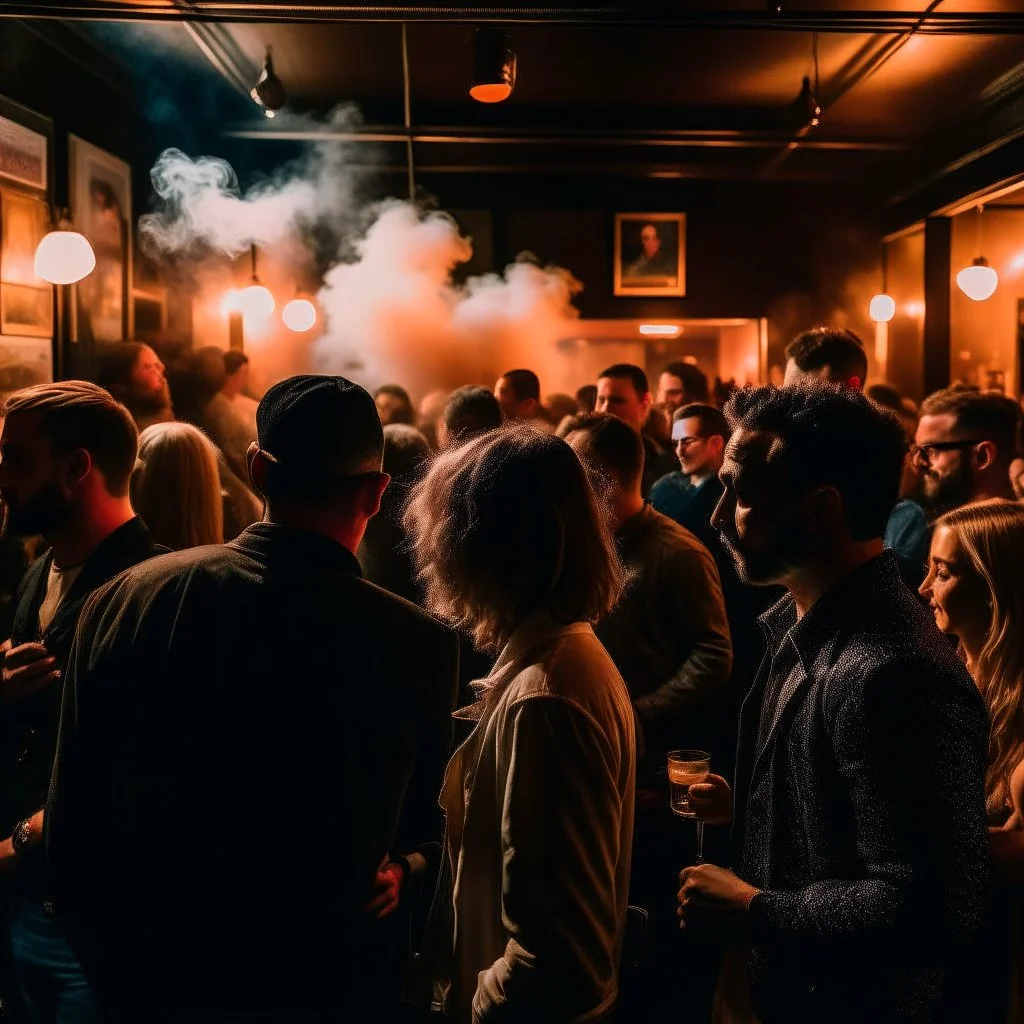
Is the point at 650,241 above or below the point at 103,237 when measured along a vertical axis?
above

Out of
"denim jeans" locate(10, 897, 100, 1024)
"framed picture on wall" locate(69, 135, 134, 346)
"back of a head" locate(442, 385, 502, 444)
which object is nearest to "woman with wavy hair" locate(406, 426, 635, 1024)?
"denim jeans" locate(10, 897, 100, 1024)

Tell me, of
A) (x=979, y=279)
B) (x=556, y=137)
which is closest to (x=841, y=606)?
(x=979, y=279)

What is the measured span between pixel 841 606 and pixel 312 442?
2.96 ft

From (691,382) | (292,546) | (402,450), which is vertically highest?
(691,382)

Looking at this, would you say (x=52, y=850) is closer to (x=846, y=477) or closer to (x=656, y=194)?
(x=846, y=477)

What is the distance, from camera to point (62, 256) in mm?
5547

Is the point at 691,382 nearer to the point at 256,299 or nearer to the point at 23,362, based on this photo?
the point at 256,299

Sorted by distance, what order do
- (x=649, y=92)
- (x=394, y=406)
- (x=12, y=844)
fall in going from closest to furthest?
(x=12, y=844) < (x=394, y=406) < (x=649, y=92)

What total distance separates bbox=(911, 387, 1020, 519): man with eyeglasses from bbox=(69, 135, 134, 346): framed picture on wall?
5340 millimetres

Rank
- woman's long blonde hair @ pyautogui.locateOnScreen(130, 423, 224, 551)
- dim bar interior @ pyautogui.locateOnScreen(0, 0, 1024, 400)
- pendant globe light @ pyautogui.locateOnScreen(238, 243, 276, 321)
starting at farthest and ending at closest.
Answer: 1. pendant globe light @ pyautogui.locateOnScreen(238, 243, 276, 321)
2. dim bar interior @ pyautogui.locateOnScreen(0, 0, 1024, 400)
3. woman's long blonde hair @ pyautogui.locateOnScreen(130, 423, 224, 551)

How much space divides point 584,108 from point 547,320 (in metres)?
2.15

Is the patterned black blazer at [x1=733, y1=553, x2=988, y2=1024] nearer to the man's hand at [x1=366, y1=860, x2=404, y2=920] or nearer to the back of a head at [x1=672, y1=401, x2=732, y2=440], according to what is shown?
the man's hand at [x1=366, y1=860, x2=404, y2=920]

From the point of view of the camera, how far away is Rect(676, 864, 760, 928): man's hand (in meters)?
1.56

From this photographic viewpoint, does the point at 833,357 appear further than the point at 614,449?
Yes
